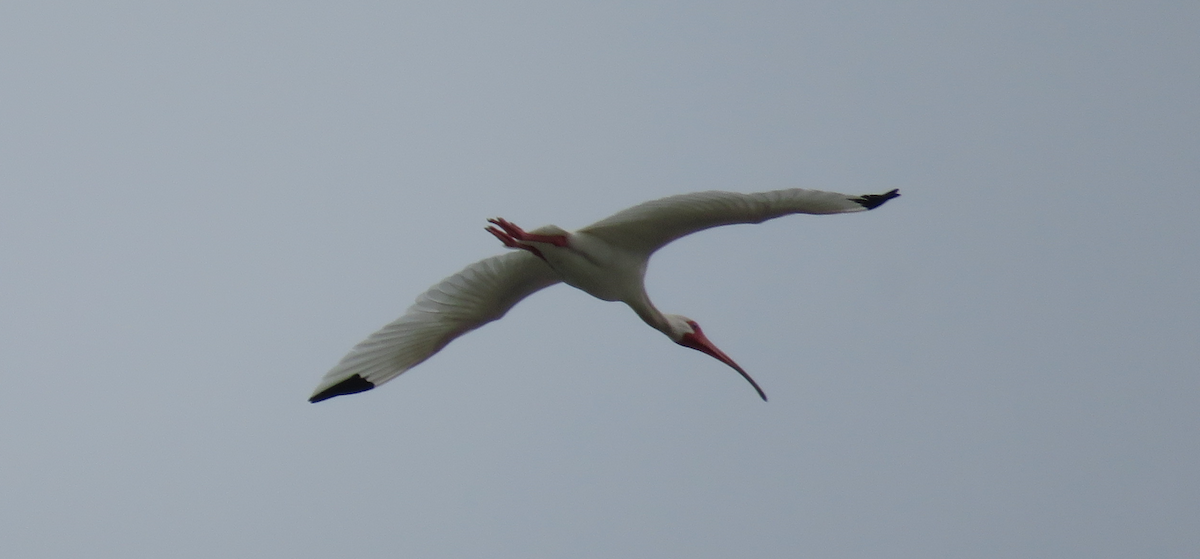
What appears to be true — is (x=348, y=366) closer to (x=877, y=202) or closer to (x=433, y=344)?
(x=433, y=344)

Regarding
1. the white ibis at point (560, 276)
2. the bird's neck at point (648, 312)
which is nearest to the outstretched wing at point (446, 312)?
the white ibis at point (560, 276)

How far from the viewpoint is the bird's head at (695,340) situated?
37.0 feet

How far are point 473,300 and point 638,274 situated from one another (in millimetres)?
1546

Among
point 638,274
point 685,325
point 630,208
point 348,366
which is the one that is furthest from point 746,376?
point 348,366

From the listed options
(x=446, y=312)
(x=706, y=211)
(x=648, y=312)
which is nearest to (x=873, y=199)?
(x=706, y=211)

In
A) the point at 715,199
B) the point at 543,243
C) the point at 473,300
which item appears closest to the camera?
the point at 715,199

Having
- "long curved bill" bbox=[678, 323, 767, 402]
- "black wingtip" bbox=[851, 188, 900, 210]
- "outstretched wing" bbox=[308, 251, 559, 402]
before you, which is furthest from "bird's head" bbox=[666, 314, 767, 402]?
"black wingtip" bbox=[851, 188, 900, 210]

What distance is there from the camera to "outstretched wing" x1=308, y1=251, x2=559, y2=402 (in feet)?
34.9

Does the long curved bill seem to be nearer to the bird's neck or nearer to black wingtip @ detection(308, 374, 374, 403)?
the bird's neck

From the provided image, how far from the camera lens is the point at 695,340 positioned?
447 inches

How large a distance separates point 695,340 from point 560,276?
1536mm

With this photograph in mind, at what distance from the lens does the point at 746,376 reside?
37.1ft

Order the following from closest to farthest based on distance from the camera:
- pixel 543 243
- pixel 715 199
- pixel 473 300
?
1. pixel 715 199
2. pixel 543 243
3. pixel 473 300

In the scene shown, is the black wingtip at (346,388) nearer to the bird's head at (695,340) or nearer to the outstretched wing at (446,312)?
the outstretched wing at (446,312)
